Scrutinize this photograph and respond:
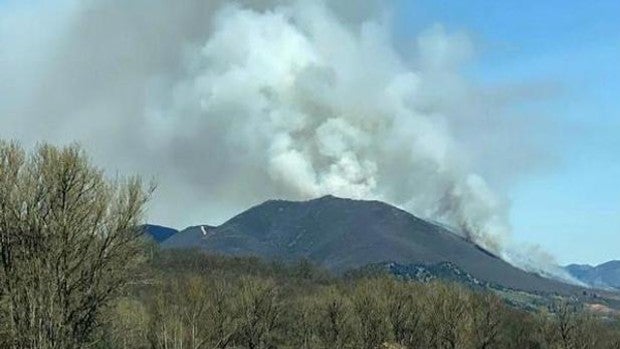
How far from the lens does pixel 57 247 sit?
35375 millimetres

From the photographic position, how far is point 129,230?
37375 mm

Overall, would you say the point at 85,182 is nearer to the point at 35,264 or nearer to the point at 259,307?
the point at 35,264

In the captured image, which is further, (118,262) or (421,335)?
(421,335)

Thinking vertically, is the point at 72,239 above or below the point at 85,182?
below

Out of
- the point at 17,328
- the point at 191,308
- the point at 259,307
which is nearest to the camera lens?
the point at 17,328

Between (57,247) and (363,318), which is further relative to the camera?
(363,318)

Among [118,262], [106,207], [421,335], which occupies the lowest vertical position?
[421,335]

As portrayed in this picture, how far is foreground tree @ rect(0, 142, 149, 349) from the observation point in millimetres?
34719

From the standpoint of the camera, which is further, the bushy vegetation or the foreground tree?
the bushy vegetation

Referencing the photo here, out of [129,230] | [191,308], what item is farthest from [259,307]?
[129,230]

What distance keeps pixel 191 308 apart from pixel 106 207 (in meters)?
63.5

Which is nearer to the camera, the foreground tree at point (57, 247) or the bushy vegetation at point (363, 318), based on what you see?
the foreground tree at point (57, 247)

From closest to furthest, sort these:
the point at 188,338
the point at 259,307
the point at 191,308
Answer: the point at 188,338 < the point at 191,308 < the point at 259,307

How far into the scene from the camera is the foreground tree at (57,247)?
34.7m
